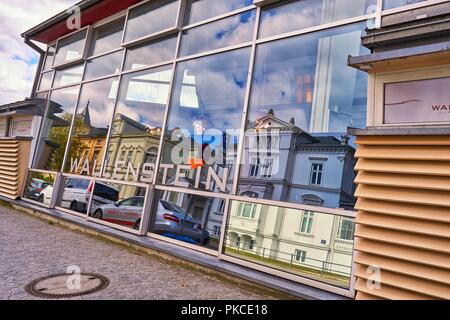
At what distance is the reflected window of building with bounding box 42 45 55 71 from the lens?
1014 centimetres

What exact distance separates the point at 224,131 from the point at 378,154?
8.57ft

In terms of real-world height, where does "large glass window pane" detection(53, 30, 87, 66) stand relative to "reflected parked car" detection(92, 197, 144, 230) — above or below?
above

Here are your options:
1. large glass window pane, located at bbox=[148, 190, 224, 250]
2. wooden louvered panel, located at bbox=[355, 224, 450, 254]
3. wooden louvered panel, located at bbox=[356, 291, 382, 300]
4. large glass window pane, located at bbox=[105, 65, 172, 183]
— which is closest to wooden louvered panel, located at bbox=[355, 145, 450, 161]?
wooden louvered panel, located at bbox=[355, 224, 450, 254]

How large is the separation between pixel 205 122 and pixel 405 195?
11.3ft

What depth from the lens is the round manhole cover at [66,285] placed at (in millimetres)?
3345

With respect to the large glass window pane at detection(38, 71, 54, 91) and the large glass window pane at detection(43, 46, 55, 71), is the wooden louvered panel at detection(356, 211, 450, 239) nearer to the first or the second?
the large glass window pane at detection(38, 71, 54, 91)

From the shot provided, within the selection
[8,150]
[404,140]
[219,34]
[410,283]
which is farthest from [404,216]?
[8,150]

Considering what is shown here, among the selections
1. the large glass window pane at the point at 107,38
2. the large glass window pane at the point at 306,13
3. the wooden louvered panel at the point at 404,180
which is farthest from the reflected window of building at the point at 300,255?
the large glass window pane at the point at 107,38

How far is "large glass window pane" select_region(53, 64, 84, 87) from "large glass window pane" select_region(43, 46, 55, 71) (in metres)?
0.83

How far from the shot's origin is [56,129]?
8930mm

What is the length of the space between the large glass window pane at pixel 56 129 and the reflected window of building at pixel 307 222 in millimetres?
6581

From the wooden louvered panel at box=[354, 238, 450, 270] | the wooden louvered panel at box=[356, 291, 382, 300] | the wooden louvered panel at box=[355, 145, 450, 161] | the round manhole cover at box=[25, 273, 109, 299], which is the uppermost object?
the wooden louvered panel at box=[355, 145, 450, 161]

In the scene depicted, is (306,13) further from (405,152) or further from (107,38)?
(107,38)
